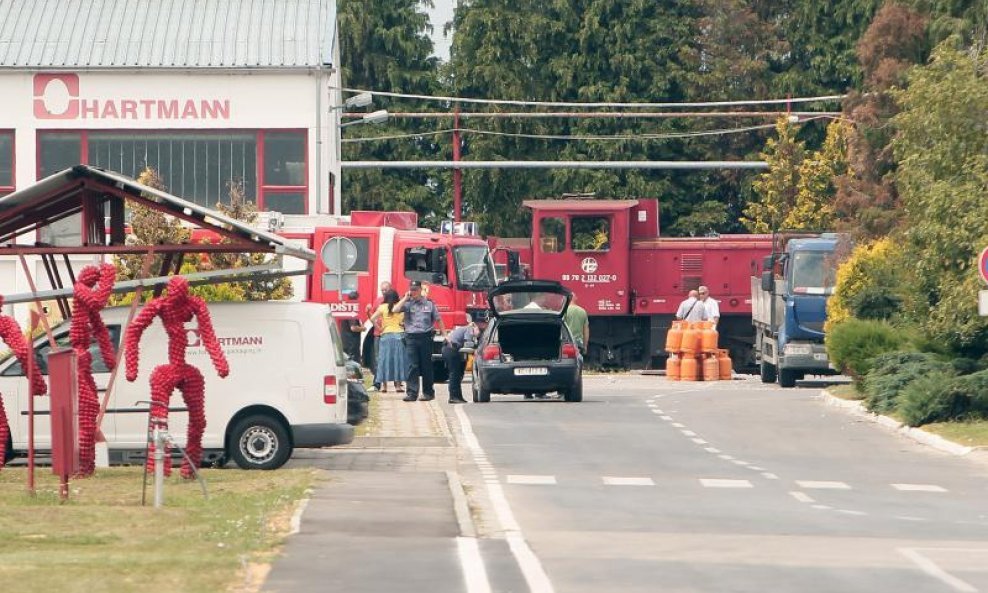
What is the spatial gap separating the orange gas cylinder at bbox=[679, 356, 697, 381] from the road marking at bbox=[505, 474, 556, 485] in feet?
65.3

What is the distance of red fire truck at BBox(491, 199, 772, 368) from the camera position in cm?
4691

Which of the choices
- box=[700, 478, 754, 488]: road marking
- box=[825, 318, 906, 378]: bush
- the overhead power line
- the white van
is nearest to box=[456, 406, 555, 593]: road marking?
box=[700, 478, 754, 488]: road marking

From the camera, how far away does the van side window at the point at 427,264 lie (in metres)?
39.9

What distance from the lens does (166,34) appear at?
5172cm

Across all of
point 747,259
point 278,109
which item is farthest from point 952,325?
point 278,109

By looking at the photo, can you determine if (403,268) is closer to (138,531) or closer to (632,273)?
(632,273)

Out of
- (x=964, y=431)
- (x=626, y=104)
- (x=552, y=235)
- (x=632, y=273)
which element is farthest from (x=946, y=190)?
(x=626, y=104)

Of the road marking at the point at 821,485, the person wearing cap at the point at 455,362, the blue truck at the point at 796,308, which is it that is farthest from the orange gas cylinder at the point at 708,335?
the road marking at the point at 821,485

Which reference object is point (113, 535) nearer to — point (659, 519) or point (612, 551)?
point (612, 551)

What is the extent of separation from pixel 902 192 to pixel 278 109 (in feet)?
71.6

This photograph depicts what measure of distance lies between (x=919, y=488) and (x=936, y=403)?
6687 mm

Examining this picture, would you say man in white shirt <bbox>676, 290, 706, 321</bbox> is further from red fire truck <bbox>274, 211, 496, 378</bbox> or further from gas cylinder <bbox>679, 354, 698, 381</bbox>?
red fire truck <bbox>274, 211, 496, 378</bbox>

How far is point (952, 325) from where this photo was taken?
29.3 meters

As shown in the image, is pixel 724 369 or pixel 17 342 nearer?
pixel 17 342
